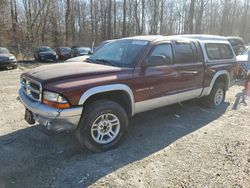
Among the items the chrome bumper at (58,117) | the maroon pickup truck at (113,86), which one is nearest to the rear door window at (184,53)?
the maroon pickup truck at (113,86)

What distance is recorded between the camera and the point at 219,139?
4711mm

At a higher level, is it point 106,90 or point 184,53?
point 184,53

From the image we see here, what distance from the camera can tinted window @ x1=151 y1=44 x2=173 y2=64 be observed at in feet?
15.4

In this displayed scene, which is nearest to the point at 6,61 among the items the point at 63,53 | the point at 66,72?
the point at 63,53

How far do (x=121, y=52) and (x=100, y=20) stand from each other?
39.1 metres

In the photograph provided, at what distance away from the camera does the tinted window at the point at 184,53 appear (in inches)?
204

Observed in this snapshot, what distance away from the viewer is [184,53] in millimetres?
5344

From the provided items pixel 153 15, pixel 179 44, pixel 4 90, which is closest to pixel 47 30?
pixel 153 15

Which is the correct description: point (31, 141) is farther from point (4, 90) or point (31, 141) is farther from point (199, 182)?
point (4, 90)

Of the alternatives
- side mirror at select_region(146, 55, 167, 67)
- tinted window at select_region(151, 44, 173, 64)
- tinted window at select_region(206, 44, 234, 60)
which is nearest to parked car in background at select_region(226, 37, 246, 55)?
tinted window at select_region(206, 44, 234, 60)

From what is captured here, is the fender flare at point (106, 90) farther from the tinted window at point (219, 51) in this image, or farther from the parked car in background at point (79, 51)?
the parked car in background at point (79, 51)

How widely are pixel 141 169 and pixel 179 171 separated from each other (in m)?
0.55

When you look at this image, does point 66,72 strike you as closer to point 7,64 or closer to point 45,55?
point 7,64

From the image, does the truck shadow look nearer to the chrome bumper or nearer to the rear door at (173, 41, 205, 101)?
the chrome bumper
